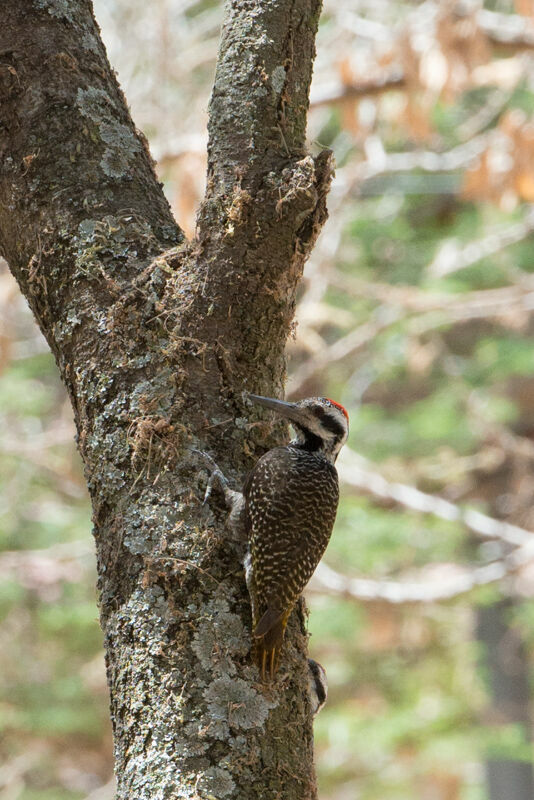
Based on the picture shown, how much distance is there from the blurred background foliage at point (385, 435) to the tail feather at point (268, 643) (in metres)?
4.85

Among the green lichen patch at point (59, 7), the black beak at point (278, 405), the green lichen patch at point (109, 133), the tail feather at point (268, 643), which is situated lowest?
the tail feather at point (268, 643)

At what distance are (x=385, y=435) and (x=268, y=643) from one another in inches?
408

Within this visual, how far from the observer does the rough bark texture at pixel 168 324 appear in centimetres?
229

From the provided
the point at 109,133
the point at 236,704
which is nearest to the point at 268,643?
the point at 236,704

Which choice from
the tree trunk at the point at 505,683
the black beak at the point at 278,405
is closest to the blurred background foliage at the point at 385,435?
the tree trunk at the point at 505,683

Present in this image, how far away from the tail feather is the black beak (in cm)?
57

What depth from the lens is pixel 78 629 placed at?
43.7 ft

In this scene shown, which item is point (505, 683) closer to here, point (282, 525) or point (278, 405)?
point (282, 525)

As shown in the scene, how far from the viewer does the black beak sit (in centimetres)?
274

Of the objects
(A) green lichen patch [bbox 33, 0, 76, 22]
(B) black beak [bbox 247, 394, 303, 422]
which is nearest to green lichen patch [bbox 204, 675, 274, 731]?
(B) black beak [bbox 247, 394, 303, 422]

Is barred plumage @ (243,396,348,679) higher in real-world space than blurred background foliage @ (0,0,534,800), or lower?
lower

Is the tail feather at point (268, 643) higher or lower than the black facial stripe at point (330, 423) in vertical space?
lower

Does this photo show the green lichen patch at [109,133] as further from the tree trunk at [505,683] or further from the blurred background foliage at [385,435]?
the tree trunk at [505,683]

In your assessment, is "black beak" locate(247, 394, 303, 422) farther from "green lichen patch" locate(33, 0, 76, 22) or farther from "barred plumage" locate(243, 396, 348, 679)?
"green lichen patch" locate(33, 0, 76, 22)
